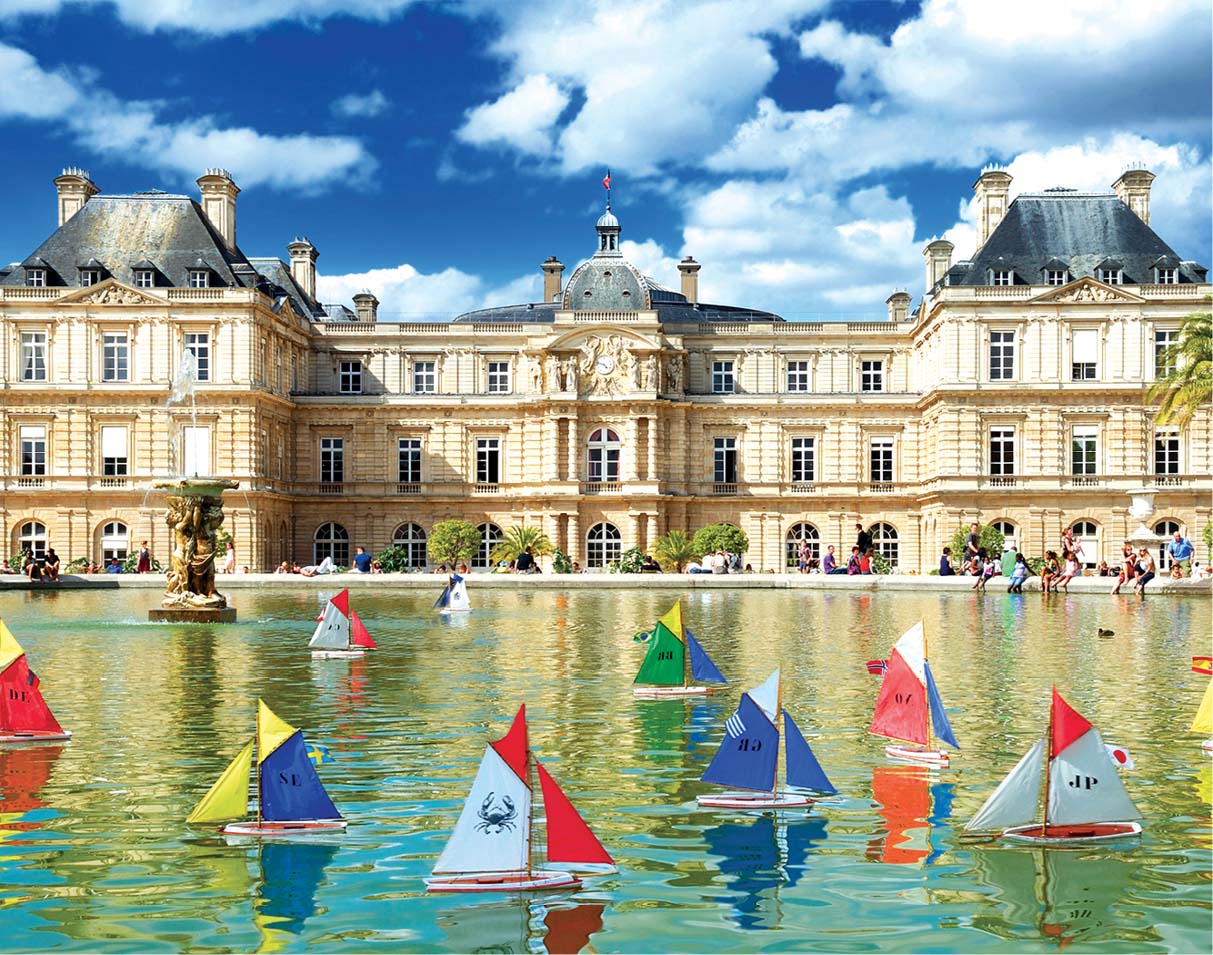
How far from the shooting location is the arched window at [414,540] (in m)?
60.6

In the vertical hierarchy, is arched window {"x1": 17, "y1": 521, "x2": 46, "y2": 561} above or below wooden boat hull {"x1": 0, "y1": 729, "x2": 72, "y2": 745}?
→ above

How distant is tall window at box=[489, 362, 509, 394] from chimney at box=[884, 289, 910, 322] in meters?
19.2

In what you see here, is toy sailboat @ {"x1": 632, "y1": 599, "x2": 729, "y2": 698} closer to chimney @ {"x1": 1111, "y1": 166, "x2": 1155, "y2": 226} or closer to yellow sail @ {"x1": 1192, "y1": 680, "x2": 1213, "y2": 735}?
yellow sail @ {"x1": 1192, "y1": 680, "x2": 1213, "y2": 735}

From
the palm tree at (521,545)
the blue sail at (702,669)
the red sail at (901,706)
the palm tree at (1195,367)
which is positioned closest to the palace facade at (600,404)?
the palm tree at (521,545)

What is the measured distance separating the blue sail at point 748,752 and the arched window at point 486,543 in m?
49.4

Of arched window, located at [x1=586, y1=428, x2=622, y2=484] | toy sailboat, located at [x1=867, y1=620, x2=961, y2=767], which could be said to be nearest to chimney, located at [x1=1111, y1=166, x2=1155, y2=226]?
arched window, located at [x1=586, y1=428, x2=622, y2=484]

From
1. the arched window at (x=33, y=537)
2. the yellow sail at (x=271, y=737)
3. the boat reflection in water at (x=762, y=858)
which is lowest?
the boat reflection in water at (x=762, y=858)

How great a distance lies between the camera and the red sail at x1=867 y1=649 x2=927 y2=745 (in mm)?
12164

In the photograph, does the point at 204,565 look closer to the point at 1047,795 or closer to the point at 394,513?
the point at 1047,795

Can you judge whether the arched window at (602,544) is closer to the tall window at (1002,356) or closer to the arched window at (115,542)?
the tall window at (1002,356)

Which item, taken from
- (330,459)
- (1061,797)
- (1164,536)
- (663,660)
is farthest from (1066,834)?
(330,459)

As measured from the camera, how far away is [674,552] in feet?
174

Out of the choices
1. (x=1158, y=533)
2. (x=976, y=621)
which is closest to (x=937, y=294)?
(x=1158, y=533)

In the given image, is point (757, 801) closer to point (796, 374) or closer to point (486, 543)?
point (486, 543)
